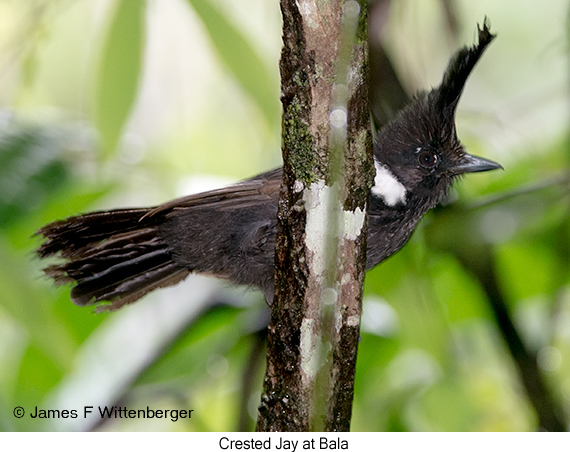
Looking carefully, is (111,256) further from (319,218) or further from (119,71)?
(319,218)

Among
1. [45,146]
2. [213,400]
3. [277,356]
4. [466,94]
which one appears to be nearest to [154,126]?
[45,146]

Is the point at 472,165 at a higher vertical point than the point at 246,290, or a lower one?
higher

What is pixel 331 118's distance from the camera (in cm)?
187

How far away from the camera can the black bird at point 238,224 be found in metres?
3.00

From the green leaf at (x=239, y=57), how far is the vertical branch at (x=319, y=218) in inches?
46.4

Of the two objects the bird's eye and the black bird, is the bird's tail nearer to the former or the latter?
the black bird

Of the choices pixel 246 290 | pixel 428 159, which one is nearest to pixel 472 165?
pixel 428 159

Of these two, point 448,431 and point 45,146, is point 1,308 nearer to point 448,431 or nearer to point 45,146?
point 45,146

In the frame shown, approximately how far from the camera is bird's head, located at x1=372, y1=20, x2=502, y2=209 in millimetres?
3094

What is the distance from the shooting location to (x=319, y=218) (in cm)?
199

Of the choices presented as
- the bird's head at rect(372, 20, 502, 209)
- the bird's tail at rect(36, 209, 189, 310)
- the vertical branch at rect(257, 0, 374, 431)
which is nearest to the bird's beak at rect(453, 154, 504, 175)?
the bird's head at rect(372, 20, 502, 209)

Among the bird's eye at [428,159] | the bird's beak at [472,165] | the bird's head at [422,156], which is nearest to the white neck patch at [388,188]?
the bird's head at [422,156]

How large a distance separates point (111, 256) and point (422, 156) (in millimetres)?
1653

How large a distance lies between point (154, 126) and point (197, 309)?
6.00 feet
